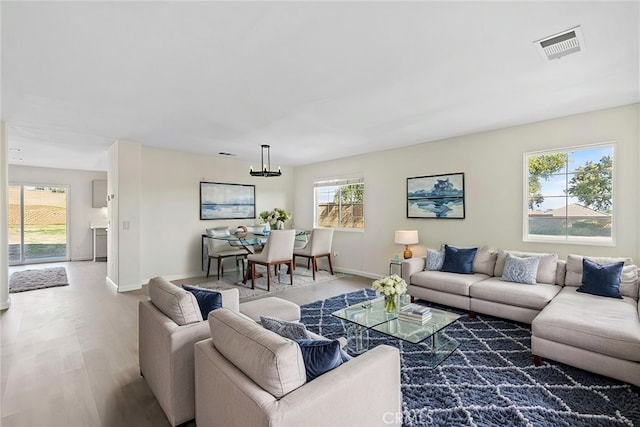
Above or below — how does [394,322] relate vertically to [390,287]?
below

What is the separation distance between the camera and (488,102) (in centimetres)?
329

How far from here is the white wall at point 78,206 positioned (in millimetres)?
7918

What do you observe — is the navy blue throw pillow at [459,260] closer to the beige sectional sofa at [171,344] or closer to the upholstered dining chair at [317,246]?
the upholstered dining chair at [317,246]

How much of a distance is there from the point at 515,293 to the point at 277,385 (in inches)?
123

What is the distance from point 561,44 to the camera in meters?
2.17

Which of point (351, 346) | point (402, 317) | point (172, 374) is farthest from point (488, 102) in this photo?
point (172, 374)

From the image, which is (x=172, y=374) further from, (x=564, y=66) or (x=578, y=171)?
(x=578, y=171)

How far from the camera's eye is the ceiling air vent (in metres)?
2.05

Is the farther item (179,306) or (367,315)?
(367,315)

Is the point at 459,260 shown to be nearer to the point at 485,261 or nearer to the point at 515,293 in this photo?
the point at 485,261

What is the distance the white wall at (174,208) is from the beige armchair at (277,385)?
4.60 metres

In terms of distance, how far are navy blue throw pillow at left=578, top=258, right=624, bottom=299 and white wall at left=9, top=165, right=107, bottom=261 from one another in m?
10.2

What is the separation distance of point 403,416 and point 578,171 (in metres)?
3.65

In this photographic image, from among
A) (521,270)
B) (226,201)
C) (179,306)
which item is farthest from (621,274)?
(226,201)
